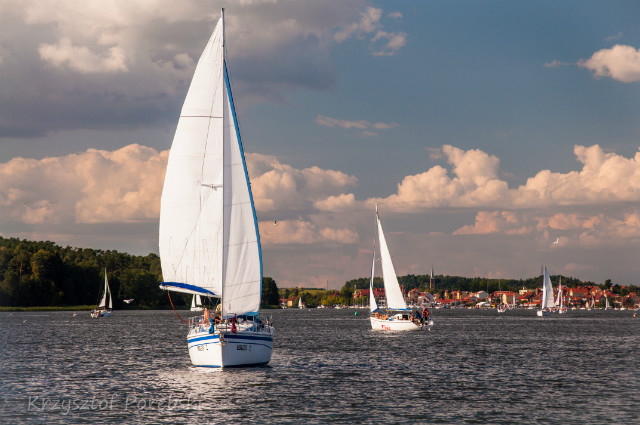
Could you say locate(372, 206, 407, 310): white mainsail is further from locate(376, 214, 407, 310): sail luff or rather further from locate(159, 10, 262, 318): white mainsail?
locate(159, 10, 262, 318): white mainsail

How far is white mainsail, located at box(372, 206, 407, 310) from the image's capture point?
363 ft

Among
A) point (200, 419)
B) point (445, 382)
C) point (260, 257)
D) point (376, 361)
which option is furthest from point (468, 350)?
point (200, 419)

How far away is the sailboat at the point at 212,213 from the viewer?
48.5m

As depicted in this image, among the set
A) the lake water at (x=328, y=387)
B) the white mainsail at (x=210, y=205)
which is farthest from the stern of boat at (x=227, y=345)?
the white mainsail at (x=210, y=205)

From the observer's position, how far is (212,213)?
48.6 m

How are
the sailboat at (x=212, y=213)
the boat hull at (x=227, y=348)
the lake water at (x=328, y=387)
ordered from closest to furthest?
the lake water at (x=328, y=387) < the boat hull at (x=227, y=348) < the sailboat at (x=212, y=213)

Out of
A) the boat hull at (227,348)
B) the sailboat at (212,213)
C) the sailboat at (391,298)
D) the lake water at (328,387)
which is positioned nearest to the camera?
the lake water at (328,387)

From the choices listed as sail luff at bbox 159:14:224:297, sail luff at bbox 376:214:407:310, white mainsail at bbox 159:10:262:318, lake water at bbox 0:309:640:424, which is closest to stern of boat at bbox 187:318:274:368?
lake water at bbox 0:309:640:424

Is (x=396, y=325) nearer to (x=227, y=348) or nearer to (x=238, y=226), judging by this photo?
(x=227, y=348)

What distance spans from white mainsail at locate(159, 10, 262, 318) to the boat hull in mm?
1731

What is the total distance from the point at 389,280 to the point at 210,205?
216 ft

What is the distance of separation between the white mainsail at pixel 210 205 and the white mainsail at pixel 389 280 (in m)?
63.3

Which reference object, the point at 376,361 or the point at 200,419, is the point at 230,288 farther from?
the point at 376,361

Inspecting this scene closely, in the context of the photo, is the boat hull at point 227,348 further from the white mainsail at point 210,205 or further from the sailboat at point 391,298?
the sailboat at point 391,298
